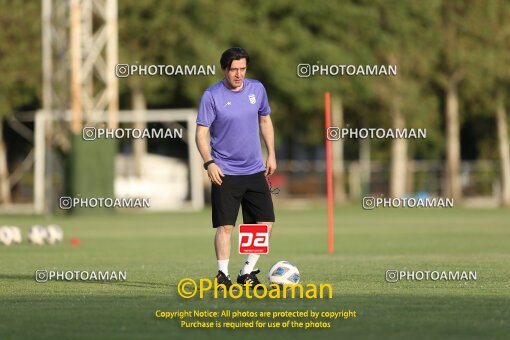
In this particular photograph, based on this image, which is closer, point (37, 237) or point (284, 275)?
point (284, 275)

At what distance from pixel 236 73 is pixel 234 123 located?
1.99 feet

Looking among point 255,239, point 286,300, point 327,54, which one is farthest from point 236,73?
point 327,54

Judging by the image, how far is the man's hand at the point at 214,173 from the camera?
49.9ft

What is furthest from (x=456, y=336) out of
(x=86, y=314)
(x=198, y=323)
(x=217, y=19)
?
(x=217, y=19)

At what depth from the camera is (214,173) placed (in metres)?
15.2

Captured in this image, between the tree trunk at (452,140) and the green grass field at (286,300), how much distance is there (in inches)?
1096

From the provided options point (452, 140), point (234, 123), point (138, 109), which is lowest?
point (234, 123)

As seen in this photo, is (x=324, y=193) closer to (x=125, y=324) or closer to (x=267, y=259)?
(x=267, y=259)

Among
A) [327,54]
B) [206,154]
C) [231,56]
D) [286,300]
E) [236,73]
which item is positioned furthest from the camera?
[327,54]

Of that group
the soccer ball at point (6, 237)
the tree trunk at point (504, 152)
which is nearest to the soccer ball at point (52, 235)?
the soccer ball at point (6, 237)

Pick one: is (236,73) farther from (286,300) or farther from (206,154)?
(286,300)

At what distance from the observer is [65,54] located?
153 ft

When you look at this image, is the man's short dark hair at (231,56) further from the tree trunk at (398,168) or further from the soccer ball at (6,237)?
the tree trunk at (398,168)

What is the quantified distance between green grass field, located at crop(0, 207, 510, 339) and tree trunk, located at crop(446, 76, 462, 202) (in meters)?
27.8
